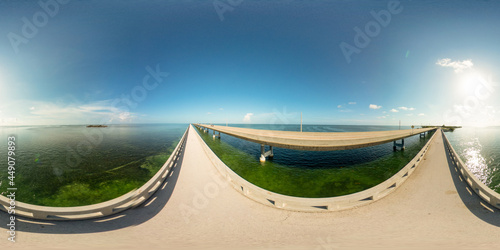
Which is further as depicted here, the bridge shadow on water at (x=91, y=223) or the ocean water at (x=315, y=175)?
the ocean water at (x=315, y=175)

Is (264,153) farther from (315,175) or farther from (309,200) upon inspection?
(309,200)

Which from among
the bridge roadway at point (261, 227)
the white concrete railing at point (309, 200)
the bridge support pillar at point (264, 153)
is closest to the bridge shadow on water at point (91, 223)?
the bridge roadway at point (261, 227)

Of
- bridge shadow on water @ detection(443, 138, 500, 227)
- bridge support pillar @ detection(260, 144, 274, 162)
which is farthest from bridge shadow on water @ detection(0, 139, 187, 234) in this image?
bridge support pillar @ detection(260, 144, 274, 162)

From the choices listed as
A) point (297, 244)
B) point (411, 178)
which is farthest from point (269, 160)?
point (297, 244)

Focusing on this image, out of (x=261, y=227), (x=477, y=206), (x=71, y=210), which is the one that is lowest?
(x=261, y=227)

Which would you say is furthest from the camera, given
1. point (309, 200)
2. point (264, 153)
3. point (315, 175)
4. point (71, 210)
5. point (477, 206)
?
point (264, 153)

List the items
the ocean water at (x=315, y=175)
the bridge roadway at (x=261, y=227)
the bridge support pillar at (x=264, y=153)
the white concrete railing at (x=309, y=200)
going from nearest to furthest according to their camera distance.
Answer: the bridge roadway at (x=261, y=227) → the white concrete railing at (x=309, y=200) → the ocean water at (x=315, y=175) → the bridge support pillar at (x=264, y=153)

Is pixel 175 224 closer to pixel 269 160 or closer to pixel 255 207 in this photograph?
pixel 255 207

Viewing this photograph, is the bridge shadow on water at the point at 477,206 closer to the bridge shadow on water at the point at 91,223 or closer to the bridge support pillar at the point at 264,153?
the bridge shadow on water at the point at 91,223

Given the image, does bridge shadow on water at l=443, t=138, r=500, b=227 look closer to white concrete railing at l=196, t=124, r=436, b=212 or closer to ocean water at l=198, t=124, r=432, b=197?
white concrete railing at l=196, t=124, r=436, b=212

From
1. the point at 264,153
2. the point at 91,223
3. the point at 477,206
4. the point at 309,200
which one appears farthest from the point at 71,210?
the point at 264,153
